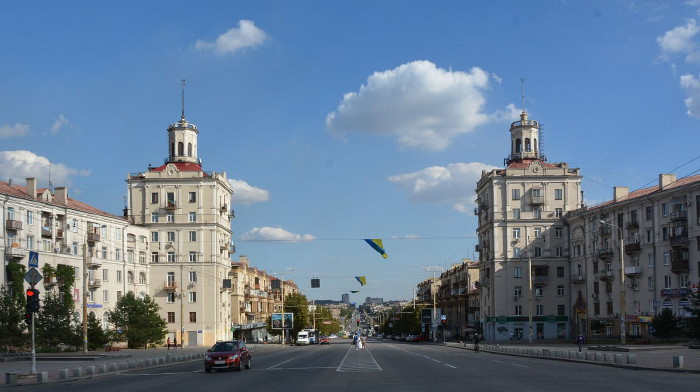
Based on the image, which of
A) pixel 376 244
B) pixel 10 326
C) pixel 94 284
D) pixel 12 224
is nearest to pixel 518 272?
pixel 376 244

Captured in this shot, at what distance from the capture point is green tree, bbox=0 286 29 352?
63406 mm

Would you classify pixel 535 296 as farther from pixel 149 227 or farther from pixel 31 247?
pixel 31 247

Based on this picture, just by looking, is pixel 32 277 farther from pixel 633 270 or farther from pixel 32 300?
pixel 633 270

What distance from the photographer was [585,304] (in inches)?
4033

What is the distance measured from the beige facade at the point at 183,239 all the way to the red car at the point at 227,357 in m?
64.9

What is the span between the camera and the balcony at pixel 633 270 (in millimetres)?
83938

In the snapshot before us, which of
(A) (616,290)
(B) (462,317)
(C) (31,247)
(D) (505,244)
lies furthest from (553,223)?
(C) (31,247)

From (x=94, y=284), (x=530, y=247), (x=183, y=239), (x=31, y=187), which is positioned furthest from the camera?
(x=530, y=247)

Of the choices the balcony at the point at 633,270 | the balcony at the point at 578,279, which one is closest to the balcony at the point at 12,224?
the balcony at the point at 633,270

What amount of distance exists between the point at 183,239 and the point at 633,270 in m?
58.1

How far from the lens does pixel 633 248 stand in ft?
280

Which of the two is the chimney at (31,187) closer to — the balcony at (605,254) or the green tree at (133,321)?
the green tree at (133,321)

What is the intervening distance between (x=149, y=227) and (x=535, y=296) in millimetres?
53952

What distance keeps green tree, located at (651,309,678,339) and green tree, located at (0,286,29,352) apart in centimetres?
5356
